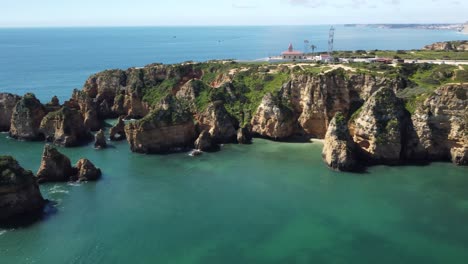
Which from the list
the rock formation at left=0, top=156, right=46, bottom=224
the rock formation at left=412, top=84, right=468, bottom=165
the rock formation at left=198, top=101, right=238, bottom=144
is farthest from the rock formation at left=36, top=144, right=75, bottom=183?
the rock formation at left=412, top=84, right=468, bottom=165

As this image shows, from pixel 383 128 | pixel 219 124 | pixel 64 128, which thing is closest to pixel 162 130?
pixel 219 124

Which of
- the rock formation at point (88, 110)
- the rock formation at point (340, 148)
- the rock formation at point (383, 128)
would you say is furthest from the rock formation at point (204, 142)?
the rock formation at point (88, 110)

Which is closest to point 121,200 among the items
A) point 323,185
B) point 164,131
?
point 164,131

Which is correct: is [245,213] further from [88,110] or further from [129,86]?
[129,86]

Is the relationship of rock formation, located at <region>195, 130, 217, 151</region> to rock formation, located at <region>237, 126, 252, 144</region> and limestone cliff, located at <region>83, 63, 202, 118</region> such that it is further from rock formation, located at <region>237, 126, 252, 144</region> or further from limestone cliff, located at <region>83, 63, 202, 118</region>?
limestone cliff, located at <region>83, 63, 202, 118</region>

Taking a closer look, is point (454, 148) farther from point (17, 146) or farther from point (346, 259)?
point (17, 146)

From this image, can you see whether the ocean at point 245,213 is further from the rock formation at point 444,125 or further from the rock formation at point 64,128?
the rock formation at point 64,128
